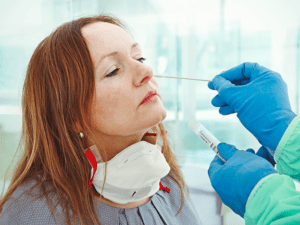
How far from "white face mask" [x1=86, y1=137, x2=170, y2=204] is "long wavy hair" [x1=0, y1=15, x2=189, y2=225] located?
0.23 ft

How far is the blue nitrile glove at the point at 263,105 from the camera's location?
0.73 metres

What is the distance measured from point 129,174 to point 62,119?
30 cm

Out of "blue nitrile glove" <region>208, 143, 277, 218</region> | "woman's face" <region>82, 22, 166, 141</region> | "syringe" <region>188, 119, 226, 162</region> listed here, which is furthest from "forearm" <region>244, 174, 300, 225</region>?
"woman's face" <region>82, 22, 166, 141</region>

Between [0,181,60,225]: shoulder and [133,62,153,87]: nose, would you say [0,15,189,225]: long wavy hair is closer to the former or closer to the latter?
[0,181,60,225]: shoulder

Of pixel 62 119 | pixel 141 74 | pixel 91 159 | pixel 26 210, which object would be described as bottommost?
pixel 26 210

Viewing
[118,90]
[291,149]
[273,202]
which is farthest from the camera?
[118,90]

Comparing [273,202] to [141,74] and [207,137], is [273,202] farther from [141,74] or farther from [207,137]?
[141,74]

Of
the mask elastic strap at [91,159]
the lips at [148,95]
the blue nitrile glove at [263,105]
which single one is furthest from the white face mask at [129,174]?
the blue nitrile glove at [263,105]

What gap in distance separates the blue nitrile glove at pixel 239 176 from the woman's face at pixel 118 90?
27 cm

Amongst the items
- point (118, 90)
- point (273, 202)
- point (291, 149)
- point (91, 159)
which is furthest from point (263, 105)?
point (91, 159)

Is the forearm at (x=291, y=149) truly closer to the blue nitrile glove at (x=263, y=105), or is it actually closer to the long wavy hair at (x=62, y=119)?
the blue nitrile glove at (x=263, y=105)

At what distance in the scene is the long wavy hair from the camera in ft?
2.62

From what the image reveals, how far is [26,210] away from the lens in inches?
30.3

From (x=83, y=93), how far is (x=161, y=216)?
Answer: 0.55 metres
